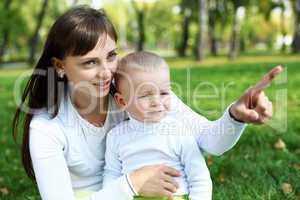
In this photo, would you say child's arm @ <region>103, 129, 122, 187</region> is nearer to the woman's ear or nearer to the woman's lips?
the woman's lips

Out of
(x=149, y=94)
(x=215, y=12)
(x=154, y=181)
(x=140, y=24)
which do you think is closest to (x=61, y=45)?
(x=149, y=94)

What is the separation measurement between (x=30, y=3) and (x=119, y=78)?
1583 inches

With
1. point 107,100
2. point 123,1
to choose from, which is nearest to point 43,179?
point 107,100

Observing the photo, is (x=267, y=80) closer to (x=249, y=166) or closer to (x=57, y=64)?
(x=57, y=64)

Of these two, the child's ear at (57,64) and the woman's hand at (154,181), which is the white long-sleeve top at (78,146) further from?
the child's ear at (57,64)

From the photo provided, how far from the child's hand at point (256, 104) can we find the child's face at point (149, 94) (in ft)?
1.70

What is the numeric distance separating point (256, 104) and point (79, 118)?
104cm

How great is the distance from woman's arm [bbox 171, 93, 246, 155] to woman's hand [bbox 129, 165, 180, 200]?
22 centimetres

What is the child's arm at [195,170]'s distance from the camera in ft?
7.38

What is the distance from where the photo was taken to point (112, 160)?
2467 millimetres

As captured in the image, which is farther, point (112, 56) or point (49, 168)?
point (112, 56)

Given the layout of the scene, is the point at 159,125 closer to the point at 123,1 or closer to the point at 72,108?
the point at 72,108

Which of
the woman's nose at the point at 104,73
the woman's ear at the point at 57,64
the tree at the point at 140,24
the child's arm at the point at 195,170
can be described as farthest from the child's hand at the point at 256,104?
the tree at the point at 140,24

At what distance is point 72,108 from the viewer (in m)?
2.55
